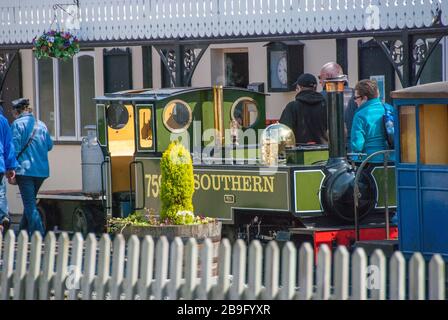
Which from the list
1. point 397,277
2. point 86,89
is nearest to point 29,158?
point 86,89

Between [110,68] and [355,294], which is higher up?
[110,68]

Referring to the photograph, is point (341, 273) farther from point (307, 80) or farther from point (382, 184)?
point (307, 80)

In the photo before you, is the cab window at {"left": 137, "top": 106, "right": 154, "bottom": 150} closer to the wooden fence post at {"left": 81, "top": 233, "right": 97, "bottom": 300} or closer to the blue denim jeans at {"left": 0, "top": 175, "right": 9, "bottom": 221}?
the blue denim jeans at {"left": 0, "top": 175, "right": 9, "bottom": 221}

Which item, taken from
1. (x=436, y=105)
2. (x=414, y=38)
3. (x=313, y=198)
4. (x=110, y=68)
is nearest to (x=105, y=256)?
(x=436, y=105)

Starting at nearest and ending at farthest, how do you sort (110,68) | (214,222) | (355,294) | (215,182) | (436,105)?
1. (355,294)
2. (436,105)
3. (214,222)
4. (215,182)
5. (110,68)

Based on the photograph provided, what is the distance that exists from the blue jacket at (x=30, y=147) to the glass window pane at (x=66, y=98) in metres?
5.80

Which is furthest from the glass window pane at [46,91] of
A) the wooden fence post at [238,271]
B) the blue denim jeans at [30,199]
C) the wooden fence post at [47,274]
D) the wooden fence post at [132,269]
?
the wooden fence post at [238,271]

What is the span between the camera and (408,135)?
12.1 meters

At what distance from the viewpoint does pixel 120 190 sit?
15.7 meters

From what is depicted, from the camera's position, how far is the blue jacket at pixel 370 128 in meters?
13.7

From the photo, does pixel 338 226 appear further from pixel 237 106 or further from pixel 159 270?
pixel 159 270

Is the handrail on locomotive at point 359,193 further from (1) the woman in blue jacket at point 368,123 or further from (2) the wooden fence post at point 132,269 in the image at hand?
(2) the wooden fence post at point 132,269
